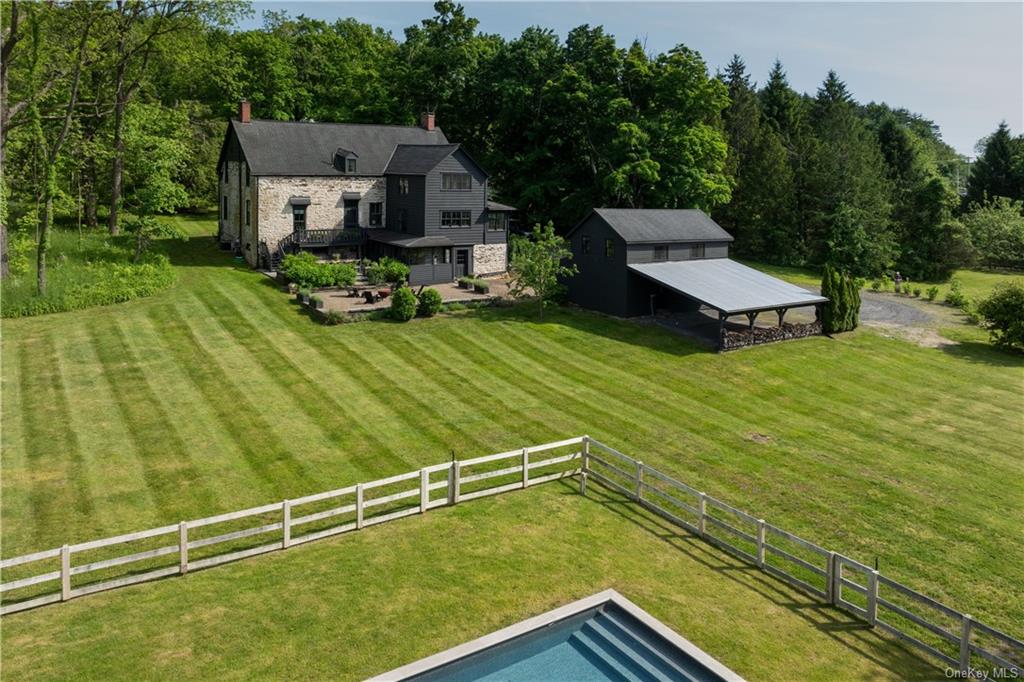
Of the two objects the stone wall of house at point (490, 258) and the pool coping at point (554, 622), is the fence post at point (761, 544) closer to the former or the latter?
the pool coping at point (554, 622)

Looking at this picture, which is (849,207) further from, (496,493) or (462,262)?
(496,493)

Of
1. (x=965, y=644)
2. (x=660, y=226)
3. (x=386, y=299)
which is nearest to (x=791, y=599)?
(x=965, y=644)

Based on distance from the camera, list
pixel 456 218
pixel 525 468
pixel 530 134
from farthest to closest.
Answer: pixel 530 134
pixel 456 218
pixel 525 468

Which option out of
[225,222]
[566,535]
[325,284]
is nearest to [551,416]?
[566,535]

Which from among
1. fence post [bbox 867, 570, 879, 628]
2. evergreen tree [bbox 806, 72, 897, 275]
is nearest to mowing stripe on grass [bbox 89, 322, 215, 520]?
fence post [bbox 867, 570, 879, 628]

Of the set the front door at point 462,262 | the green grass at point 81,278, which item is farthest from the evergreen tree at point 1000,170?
the green grass at point 81,278

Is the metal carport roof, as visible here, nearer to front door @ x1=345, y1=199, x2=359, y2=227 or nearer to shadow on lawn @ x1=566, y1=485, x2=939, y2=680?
shadow on lawn @ x1=566, y1=485, x2=939, y2=680

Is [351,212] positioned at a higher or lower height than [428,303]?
higher
